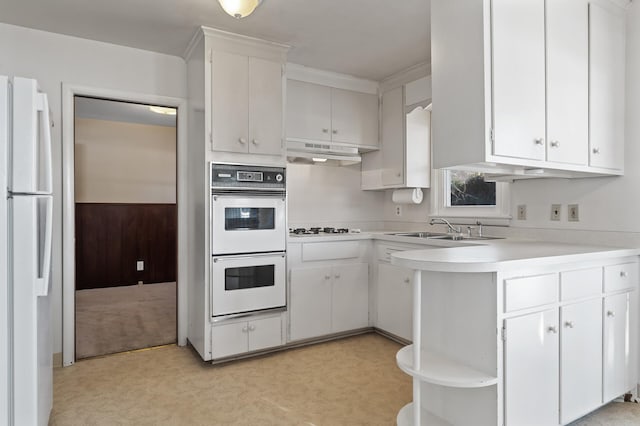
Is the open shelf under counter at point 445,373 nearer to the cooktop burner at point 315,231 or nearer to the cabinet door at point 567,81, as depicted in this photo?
the cabinet door at point 567,81

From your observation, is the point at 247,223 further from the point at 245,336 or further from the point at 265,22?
the point at 265,22

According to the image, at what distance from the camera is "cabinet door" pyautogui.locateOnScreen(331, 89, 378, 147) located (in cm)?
384

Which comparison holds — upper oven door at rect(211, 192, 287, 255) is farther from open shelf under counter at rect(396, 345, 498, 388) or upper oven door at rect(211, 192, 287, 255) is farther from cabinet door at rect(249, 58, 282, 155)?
open shelf under counter at rect(396, 345, 498, 388)

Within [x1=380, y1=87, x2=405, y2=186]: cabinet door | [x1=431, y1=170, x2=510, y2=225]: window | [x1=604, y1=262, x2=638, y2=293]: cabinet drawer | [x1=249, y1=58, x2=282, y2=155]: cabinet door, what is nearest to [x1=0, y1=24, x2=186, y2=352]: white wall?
[x1=249, y1=58, x2=282, y2=155]: cabinet door

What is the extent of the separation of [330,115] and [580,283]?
2.53 m

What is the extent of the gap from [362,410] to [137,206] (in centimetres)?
483

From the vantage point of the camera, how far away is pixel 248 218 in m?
3.07

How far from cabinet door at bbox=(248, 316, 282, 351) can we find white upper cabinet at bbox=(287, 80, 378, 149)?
1.62 m

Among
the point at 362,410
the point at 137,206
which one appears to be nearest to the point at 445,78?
the point at 362,410

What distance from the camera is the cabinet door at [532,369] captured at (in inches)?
66.7

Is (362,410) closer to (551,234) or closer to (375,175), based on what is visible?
(551,234)

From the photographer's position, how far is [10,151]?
1674 millimetres

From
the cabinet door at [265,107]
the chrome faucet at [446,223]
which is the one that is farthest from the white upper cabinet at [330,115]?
the chrome faucet at [446,223]

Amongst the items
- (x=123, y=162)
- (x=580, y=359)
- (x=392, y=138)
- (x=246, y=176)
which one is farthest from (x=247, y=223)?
(x=123, y=162)
